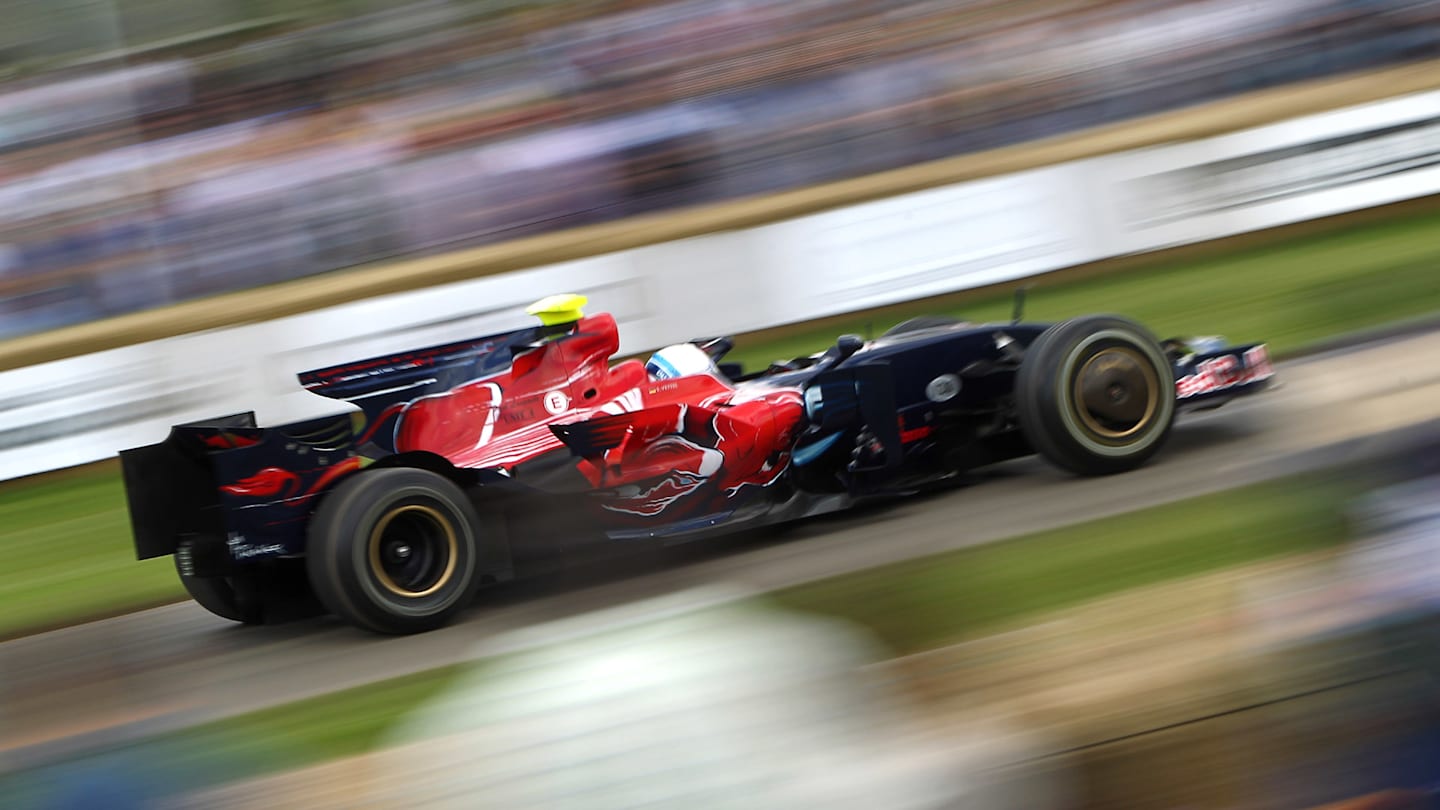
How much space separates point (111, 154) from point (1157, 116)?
737 cm

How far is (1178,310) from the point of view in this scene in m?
9.14

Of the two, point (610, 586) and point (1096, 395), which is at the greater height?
point (1096, 395)

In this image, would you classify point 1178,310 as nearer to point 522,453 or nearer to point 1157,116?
point 1157,116

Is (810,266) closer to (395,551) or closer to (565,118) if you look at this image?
(565,118)

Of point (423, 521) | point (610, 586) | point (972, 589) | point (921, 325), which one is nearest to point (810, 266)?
point (921, 325)

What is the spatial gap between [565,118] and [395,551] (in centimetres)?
633

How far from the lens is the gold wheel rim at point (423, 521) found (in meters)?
5.32

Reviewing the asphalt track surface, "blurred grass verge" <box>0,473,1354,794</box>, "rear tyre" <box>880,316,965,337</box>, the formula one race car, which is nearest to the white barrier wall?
the asphalt track surface

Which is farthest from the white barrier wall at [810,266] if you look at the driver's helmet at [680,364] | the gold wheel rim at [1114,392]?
the gold wheel rim at [1114,392]

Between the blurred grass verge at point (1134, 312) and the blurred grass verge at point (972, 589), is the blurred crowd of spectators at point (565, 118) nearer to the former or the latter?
the blurred grass verge at point (1134, 312)

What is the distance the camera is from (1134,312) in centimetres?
921

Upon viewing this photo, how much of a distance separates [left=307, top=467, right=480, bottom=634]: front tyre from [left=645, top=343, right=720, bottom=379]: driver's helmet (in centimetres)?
100

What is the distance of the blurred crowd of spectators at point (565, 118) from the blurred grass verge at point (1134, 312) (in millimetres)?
1445

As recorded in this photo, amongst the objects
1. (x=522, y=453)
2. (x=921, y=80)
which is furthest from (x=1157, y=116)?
(x=522, y=453)
